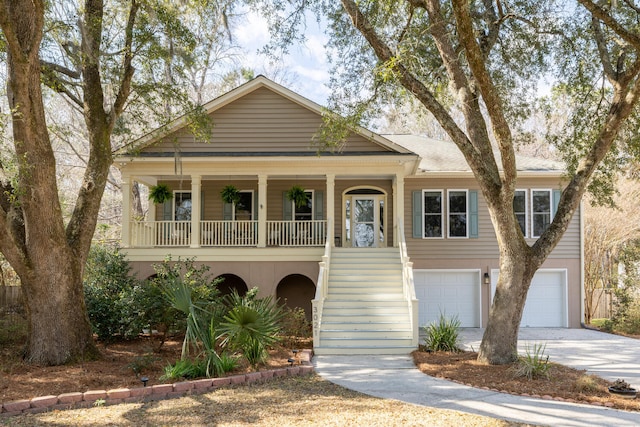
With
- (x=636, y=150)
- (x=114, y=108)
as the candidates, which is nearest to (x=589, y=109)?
(x=636, y=150)

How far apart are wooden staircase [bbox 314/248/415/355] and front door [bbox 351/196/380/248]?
240 centimetres

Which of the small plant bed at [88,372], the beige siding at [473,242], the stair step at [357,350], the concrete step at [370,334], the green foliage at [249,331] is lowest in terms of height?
the stair step at [357,350]

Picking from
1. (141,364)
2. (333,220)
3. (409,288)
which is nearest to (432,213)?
(333,220)

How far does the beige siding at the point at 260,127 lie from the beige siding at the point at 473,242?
3955 mm

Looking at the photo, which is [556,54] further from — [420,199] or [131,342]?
[131,342]

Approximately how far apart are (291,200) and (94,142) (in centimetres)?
759

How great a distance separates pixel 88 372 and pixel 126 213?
7.06 metres

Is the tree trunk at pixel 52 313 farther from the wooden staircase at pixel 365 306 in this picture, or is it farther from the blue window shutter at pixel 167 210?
the blue window shutter at pixel 167 210

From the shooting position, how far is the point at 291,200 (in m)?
16.9

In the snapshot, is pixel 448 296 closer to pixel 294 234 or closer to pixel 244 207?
pixel 294 234

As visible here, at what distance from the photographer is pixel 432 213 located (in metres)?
17.0

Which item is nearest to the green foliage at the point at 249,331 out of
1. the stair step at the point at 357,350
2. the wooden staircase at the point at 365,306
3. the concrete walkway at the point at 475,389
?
the concrete walkway at the point at 475,389

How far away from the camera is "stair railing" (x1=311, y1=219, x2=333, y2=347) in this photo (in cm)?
1123

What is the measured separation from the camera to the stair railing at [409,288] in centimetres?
1138
